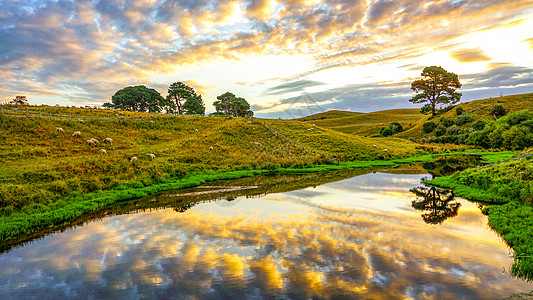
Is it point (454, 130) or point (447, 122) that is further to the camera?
point (447, 122)

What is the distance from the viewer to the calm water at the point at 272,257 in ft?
30.9

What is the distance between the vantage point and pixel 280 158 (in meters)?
46.4

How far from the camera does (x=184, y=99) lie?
343ft

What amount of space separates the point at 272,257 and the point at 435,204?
15714 millimetres

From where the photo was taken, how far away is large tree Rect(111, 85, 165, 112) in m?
98.3

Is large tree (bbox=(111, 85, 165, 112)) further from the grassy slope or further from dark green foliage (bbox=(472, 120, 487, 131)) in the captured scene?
dark green foliage (bbox=(472, 120, 487, 131))

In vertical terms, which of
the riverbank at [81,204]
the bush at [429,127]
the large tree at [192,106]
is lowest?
the riverbank at [81,204]

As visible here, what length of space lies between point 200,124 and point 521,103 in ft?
334

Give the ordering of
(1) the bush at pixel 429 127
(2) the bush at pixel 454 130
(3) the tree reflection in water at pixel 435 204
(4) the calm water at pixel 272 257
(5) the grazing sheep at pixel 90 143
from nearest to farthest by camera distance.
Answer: (4) the calm water at pixel 272 257 < (3) the tree reflection in water at pixel 435 204 < (5) the grazing sheep at pixel 90 143 < (2) the bush at pixel 454 130 < (1) the bush at pixel 429 127

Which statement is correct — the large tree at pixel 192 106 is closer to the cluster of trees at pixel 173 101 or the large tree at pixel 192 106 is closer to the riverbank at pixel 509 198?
the cluster of trees at pixel 173 101

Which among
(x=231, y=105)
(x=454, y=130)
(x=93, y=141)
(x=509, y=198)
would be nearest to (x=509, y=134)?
(x=454, y=130)

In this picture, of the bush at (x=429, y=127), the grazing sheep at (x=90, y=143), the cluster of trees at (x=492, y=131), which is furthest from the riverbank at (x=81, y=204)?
the bush at (x=429, y=127)

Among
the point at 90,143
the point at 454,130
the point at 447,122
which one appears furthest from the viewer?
the point at 447,122

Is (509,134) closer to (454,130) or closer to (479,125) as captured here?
(479,125)
